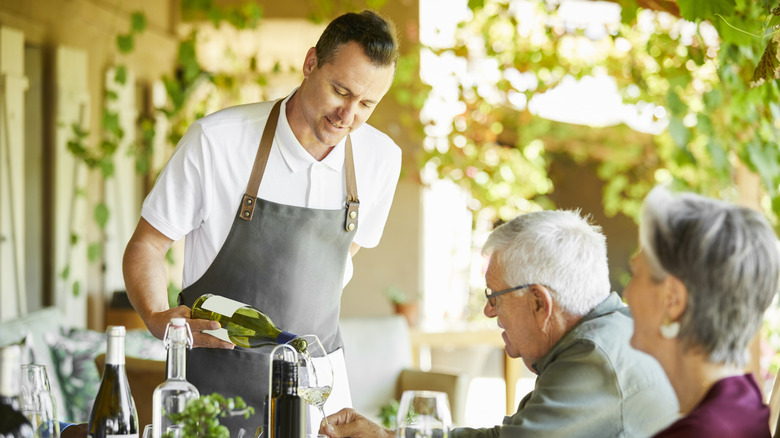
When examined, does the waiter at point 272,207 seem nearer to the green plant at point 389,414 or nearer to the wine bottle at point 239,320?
the wine bottle at point 239,320

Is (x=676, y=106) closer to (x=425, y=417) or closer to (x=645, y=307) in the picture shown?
(x=645, y=307)

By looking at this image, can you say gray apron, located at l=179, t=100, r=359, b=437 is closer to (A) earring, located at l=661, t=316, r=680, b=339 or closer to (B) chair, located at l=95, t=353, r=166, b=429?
(B) chair, located at l=95, t=353, r=166, b=429

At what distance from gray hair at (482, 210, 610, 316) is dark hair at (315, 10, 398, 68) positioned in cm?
56

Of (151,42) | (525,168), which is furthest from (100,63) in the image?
(525,168)

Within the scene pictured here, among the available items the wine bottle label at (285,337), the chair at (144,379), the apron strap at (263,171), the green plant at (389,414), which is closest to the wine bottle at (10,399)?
the wine bottle label at (285,337)

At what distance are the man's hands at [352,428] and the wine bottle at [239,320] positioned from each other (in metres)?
0.20

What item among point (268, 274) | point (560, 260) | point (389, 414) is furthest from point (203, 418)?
point (389, 414)

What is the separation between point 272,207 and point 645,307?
107 centimetres

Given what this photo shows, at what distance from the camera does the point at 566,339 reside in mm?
1721

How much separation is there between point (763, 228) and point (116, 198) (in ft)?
15.7

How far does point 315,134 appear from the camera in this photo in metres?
2.16

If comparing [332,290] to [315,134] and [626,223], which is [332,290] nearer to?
[315,134]

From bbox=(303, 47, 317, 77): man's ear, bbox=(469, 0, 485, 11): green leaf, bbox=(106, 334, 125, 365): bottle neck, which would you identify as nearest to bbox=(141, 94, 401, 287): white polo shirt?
bbox=(303, 47, 317, 77): man's ear

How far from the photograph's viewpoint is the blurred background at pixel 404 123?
4664 mm
